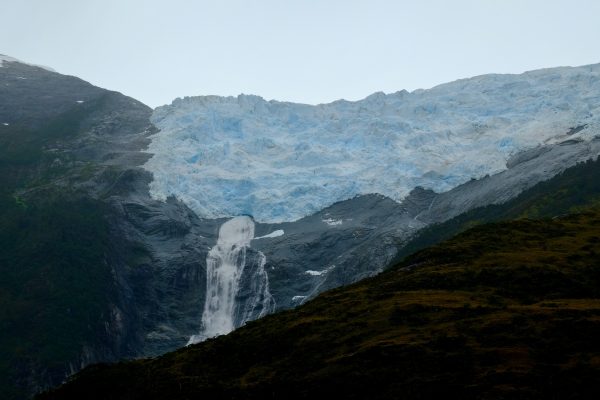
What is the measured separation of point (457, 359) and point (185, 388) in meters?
25.5

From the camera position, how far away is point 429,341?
220 feet

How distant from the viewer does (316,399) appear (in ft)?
197

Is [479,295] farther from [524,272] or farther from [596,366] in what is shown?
[596,366]

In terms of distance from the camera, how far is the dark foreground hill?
2223 inches

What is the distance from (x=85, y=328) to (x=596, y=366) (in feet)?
498

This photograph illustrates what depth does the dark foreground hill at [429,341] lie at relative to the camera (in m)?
56.5

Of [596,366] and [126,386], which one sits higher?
[596,366]

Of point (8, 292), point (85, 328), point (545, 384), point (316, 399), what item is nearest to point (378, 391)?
point (316, 399)

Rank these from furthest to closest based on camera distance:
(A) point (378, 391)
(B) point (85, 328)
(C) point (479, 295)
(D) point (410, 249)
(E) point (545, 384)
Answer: (D) point (410, 249), (B) point (85, 328), (C) point (479, 295), (A) point (378, 391), (E) point (545, 384)

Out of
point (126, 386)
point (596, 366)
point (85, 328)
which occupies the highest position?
point (596, 366)

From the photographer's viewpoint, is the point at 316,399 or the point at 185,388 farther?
the point at 185,388

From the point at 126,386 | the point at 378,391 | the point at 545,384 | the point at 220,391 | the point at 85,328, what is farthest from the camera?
the point at 85,328

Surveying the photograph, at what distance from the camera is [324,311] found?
9106cm

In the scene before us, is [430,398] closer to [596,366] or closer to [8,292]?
[596,366]
